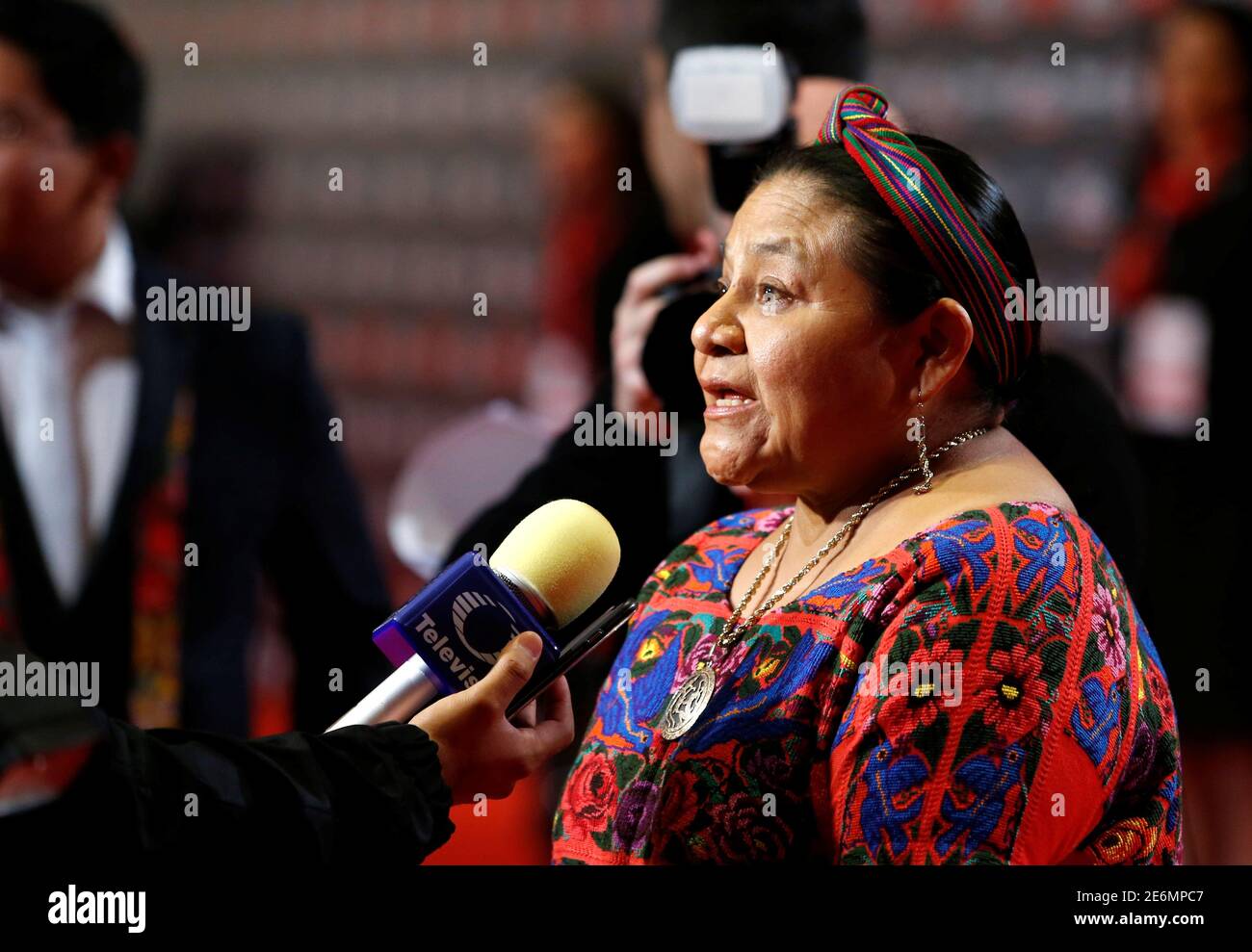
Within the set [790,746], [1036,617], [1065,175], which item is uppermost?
[1065,175]

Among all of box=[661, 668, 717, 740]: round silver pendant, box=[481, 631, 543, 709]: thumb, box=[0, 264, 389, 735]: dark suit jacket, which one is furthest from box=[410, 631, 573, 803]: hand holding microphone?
box=[0, 264, 389, 735]: dark suit jacket

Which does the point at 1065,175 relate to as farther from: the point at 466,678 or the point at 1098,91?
the point at 466,678

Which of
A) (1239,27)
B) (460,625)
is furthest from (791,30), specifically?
(1239,27)

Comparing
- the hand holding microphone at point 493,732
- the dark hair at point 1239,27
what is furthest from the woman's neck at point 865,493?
the dark hair at point 1239,27

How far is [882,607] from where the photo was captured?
1.23 m

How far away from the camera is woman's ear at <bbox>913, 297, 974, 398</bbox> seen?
4.17 feet

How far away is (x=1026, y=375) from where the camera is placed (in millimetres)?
1363

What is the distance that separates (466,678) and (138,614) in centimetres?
91

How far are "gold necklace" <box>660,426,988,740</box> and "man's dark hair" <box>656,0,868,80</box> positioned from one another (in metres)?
0.65

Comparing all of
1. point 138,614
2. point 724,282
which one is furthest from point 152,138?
point 724,282

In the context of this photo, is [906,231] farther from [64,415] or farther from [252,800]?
[64,415]

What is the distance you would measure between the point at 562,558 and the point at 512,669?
0.36 feet

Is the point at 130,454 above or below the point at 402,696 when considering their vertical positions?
above
